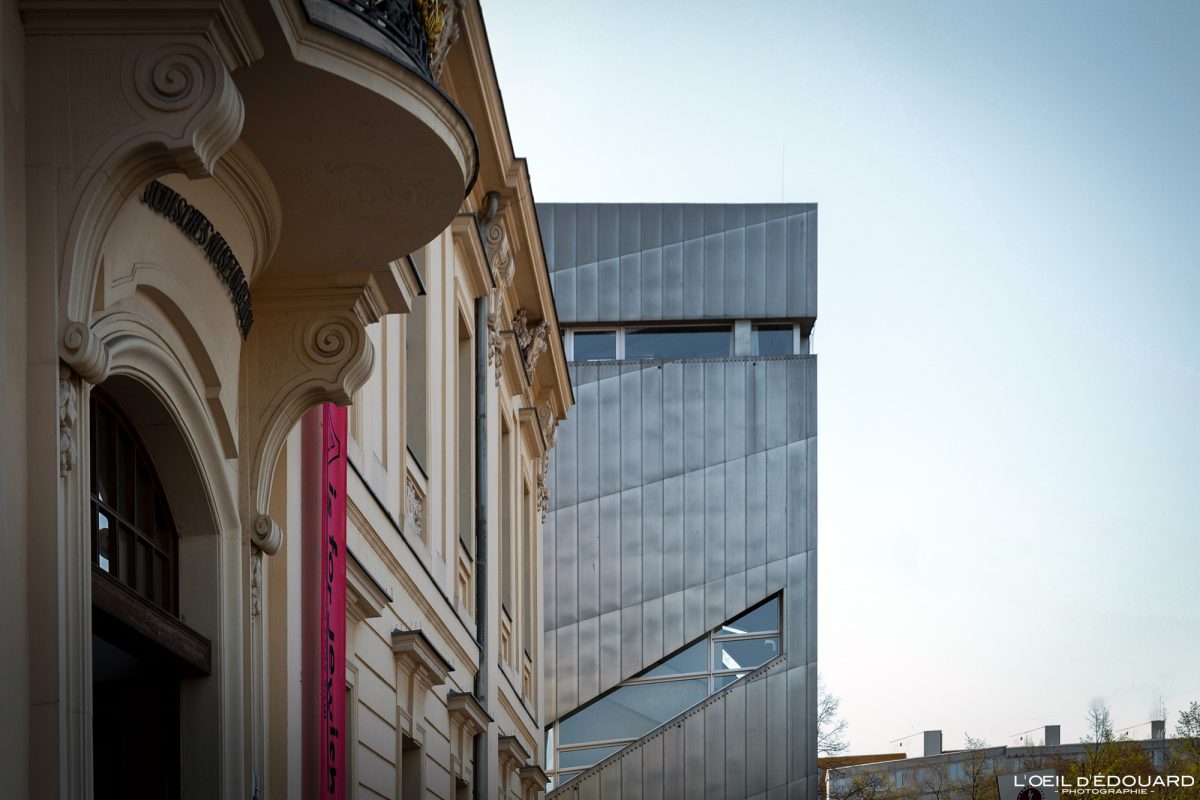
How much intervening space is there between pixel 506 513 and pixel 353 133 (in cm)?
1744

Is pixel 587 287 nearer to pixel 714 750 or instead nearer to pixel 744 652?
pixel 744 652

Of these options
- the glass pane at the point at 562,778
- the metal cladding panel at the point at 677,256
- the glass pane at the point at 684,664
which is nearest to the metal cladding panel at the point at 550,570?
the glass pane at the point at 684,664

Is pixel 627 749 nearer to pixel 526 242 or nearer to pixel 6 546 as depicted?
pixel 526 242

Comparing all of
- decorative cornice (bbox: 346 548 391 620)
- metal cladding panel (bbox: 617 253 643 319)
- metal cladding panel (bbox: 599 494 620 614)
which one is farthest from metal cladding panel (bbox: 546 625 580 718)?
decorative cornice (bbox: 346 548 391 620)

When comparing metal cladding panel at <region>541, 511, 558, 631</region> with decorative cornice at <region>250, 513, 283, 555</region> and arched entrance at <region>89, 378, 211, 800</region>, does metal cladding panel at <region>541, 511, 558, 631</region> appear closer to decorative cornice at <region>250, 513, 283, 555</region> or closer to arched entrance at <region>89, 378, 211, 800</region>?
decorative cornice at <region>250, 513, 283, 555</region>

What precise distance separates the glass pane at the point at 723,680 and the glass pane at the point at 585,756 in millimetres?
2474

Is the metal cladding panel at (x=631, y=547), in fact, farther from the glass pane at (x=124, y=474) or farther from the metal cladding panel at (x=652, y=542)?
the glass pane at (x=124, y=474)

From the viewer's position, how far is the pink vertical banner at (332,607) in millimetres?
10188

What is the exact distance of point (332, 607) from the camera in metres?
10.4

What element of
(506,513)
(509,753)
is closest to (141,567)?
(509,753)

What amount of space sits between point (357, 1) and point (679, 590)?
32.6 metres

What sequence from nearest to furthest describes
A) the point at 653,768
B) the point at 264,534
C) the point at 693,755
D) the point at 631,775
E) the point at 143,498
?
1. the point at 143,498
2. the point at 264,534
3. the point at 631,775
4. the point at 653,768
5. the point at 693,755

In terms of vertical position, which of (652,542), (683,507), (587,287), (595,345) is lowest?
(652,542)

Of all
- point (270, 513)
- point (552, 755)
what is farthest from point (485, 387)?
point (552, 755)
